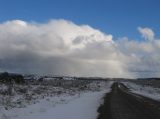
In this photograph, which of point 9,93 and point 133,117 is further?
point 9,93

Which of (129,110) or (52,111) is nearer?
(52,111)

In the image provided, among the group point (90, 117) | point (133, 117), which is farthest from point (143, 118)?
point (90, 117)

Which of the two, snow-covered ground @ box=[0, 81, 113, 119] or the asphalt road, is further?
snow-covered ground @ box=[0, 81, 113, 119]

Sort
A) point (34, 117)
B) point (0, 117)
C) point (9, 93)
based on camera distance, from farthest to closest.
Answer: point (9, 93), point (34, 117), point (0, 117)

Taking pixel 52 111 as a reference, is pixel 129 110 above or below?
above

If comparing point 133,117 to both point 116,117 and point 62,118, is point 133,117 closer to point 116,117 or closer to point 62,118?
point 116,117

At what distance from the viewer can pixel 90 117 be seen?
2141cm

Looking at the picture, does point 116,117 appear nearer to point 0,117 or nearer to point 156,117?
point 156,117

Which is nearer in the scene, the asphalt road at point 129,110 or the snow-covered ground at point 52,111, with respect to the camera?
the asphalt road at point 129,110

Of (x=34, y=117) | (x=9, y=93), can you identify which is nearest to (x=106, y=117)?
(x=34, y=117)

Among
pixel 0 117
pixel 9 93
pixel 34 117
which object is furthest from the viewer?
pixel 9 93

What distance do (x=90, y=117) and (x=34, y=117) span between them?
10.6ft

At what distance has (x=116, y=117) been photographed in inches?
825

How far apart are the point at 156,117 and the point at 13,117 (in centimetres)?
809
